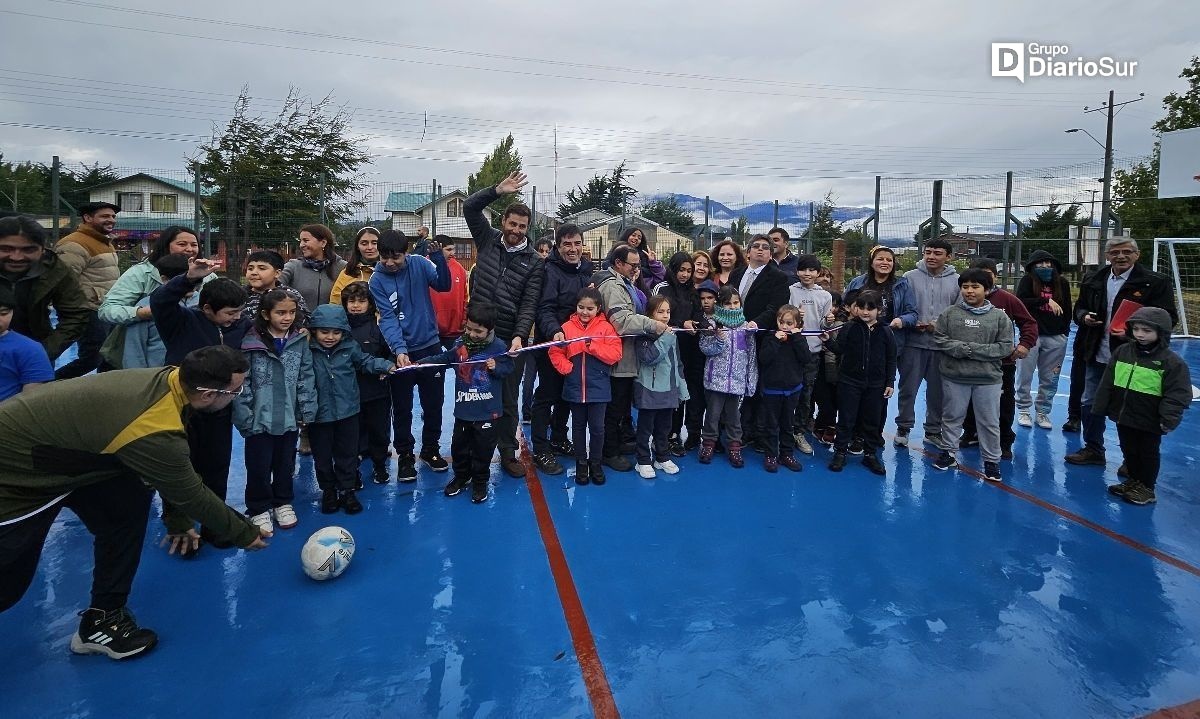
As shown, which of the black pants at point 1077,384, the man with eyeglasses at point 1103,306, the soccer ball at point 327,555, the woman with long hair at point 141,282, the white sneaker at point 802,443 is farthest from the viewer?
the black pants at point 1077,384

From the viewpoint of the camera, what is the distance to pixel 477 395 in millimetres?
4121

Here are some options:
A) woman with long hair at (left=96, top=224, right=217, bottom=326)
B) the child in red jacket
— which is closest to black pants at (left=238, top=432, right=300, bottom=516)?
woman with long hair at (left=96, top=224, right=217, bottom=326)

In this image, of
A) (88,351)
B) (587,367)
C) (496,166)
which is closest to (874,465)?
(587,367)

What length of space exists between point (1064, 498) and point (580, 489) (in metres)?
3.52

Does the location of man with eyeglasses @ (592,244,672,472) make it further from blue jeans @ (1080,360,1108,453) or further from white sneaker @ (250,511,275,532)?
blue jeans @ (1080,360,1108,453)

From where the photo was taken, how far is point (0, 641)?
8.59 feet

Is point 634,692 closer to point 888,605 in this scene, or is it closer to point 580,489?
point 888,605

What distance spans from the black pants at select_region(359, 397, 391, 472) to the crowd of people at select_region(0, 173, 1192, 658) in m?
0.03

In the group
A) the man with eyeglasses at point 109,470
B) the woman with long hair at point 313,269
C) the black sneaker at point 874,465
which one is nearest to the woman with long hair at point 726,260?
the black sneaker at point 874,465

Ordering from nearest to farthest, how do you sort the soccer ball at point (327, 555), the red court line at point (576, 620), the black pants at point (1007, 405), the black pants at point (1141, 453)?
the red court line at point (576, 620) < the soccer ball at point (327, 555) < the black pants at point (1141, 453) < the black pants at point (1007, 405)

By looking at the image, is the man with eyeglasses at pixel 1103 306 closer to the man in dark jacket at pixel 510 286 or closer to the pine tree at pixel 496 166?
the man in dark jacket at pixel 510 286

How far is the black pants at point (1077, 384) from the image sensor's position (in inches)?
219

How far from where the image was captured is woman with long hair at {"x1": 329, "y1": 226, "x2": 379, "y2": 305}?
4543 millimetres

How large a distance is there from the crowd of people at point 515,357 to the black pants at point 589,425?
0.06 feet
